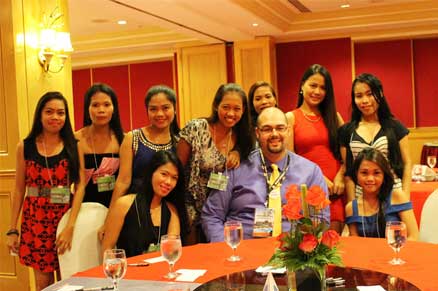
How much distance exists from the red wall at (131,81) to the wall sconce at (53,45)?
249 inches

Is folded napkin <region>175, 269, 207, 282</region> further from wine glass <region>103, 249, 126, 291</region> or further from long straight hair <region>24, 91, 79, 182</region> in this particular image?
long straight hair <region>24, 91, 79, 182</region>

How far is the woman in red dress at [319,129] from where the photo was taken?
145 inches

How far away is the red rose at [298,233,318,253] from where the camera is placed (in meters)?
1.53

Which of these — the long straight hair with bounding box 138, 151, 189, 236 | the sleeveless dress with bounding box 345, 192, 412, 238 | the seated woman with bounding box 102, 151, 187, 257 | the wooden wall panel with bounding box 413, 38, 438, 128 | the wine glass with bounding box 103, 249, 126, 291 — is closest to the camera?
the wine glass with bounding box 103, 249, 126, 291

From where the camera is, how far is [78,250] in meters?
2.63

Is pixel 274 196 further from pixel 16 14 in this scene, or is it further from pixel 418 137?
pixel 418 137

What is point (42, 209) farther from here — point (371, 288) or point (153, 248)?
point (371, 288)

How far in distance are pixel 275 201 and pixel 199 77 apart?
6975 millimetres

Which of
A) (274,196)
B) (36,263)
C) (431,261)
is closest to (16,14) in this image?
(36,263)

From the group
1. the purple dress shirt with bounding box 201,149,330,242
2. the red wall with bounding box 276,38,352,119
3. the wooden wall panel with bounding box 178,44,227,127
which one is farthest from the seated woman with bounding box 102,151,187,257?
the red wall with bounding box 276,38,352,119

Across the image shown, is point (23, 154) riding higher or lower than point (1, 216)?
higher

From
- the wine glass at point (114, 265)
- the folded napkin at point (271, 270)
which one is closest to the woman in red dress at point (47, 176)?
the wine glass at point (114, 265)

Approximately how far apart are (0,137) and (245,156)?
217 centimetres

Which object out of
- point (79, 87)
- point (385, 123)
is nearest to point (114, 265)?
point (385, 123)
